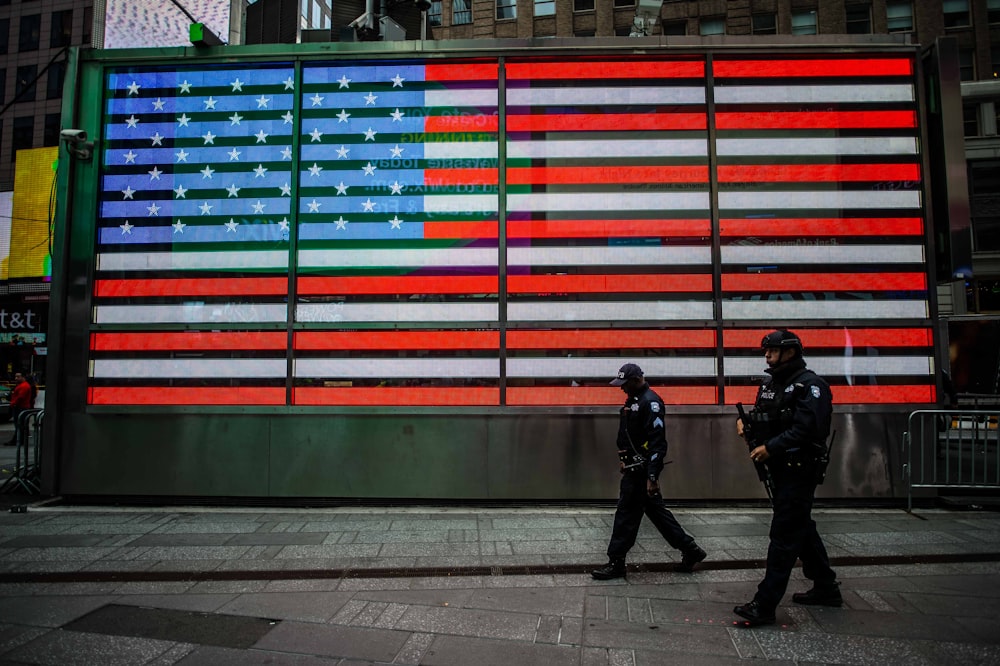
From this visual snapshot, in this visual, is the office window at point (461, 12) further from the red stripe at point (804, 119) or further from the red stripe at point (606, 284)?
the red stripe at point (606, 284)

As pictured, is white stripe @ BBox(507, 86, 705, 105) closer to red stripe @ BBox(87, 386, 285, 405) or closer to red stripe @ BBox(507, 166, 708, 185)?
red stripe @ BBox(507, 166, 708, 185)

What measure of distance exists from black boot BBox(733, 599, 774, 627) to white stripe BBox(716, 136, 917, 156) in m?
6.18

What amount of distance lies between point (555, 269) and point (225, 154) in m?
4.99

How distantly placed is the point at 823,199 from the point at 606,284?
10.6 feet

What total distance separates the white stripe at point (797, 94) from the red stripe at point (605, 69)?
20.4 inches

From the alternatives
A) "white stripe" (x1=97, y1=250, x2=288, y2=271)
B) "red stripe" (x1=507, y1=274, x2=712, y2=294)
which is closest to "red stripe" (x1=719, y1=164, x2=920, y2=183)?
"red stripe" (x1=507, y1=274, x2=712, y2=294)

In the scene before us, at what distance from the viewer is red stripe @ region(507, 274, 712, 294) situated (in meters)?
8.18

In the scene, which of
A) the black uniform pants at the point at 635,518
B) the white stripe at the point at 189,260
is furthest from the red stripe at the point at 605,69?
the black uniform pants at the point at 635,518

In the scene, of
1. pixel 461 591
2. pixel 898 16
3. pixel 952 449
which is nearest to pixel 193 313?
pixel 461 591

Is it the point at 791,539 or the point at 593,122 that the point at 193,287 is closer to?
the point at 593,122

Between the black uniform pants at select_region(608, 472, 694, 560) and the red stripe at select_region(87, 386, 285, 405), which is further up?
the red stripe at select_region(87, 386, 285, 405)

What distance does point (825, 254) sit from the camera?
818cm

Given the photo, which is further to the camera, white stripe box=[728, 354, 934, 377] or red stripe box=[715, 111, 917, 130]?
red stripe box=[715, 111, 917, 130]

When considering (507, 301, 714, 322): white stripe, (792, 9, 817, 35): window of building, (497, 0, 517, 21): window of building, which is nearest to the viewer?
(507, 301, 714, 322): white stripe
